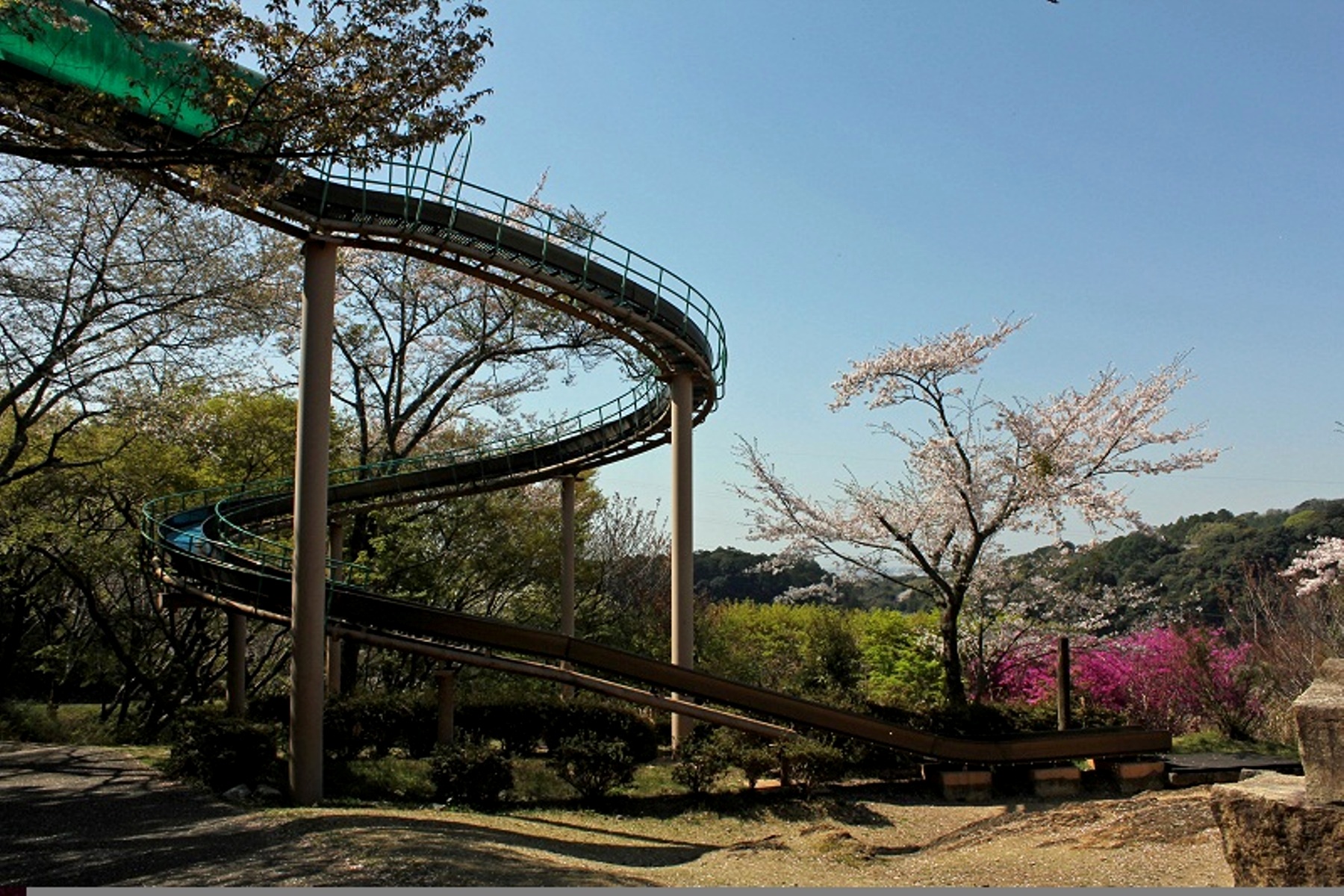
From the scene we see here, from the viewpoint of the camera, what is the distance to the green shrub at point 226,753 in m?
12.7

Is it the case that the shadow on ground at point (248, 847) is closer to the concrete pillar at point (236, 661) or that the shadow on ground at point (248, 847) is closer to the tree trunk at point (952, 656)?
the concrete pillar at point (236, 661)

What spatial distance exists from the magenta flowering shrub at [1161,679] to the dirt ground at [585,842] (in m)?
6.60

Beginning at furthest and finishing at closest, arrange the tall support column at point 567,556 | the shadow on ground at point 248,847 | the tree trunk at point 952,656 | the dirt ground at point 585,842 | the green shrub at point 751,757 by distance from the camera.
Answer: the tall support column at point 567,556
the tree trunk at point 952,656
the green shrub at point 751,757
the dirt ground at point 585,842
the shadow on ground at point 248,847

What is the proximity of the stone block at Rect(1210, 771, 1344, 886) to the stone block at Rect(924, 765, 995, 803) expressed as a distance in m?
8.78

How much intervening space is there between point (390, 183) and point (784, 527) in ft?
32.9

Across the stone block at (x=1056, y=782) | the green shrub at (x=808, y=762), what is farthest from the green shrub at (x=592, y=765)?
the stone block at (x=1056, y=782)

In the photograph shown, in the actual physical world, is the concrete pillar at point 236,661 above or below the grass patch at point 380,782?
above

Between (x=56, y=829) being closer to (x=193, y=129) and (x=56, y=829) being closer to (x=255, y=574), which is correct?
(x=255, y=574)

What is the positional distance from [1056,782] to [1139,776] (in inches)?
43.9

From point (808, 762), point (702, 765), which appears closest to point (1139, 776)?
point (808, 762)

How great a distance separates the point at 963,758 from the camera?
14.6 meters

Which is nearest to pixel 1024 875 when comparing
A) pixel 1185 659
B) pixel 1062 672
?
pixel 1062 672

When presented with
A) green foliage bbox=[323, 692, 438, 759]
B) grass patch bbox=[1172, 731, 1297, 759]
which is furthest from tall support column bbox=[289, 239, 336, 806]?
grass patch bbox=[1172, 731, 1297, 759]

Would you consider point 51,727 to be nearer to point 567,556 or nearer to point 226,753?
point 226,753
